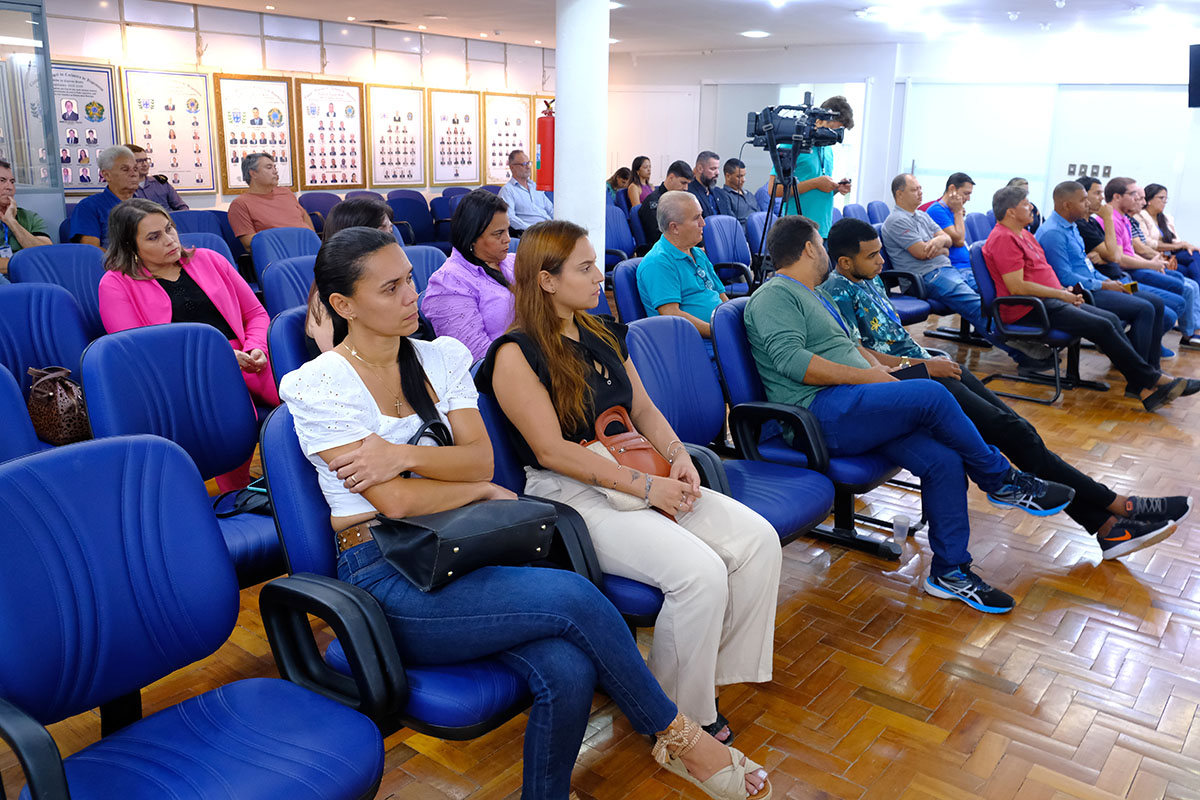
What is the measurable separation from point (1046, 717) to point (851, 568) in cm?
103

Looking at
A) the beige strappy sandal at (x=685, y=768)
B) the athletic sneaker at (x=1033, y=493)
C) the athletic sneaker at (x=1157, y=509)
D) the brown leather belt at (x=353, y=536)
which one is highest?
the brown leather belt at (x=353, y=536)

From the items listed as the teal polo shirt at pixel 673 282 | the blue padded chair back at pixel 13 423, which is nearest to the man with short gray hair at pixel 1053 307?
the teal polo shirt at pixel 673 282

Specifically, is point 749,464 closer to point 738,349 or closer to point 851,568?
point 738,349

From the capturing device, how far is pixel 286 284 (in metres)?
3.97

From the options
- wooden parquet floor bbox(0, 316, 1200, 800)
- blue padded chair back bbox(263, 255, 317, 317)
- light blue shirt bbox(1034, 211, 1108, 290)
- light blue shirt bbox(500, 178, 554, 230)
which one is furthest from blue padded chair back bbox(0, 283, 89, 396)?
light blue shirt bbox(1034, 211, 1108, 290)

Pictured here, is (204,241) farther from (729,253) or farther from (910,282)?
(910,282)

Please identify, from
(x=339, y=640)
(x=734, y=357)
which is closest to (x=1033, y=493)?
(x=734, y=357)

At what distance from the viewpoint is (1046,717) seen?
2652mm

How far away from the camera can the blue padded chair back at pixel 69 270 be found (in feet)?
13.8

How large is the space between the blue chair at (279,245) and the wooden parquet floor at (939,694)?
2338 millimetres

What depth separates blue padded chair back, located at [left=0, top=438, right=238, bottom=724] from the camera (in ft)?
5.11

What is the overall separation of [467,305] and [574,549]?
1535 mm

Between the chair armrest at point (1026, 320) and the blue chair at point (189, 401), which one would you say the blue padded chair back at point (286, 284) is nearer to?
the blue chair at point (189, 401)

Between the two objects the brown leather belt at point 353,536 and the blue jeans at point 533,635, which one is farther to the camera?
the brown leather belt at point 353,536
